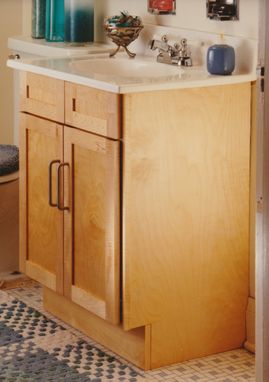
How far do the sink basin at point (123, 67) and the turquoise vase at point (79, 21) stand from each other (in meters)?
0.31

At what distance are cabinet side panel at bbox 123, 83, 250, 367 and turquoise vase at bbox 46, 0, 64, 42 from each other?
97 centimetres

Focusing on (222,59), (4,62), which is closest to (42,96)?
(222,59)

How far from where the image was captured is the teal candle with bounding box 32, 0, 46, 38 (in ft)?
12.1

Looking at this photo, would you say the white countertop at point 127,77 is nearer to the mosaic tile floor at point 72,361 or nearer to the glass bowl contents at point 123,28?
the glass bowl contents at point 123,28

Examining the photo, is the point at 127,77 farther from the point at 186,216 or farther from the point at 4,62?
the point at 4,62

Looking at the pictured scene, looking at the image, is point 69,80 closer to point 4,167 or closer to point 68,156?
point 68,156

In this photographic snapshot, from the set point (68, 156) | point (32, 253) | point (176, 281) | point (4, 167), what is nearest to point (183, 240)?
point (176, 281)

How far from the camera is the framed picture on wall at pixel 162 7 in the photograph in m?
3.25

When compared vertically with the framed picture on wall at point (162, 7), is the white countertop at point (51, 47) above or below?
below

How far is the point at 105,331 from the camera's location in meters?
3.13

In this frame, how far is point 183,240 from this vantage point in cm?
292

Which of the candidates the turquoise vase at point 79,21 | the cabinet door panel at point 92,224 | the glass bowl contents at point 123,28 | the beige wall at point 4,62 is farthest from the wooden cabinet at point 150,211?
the beige wall at point 4,62

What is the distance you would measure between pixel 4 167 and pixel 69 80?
33.4 inches

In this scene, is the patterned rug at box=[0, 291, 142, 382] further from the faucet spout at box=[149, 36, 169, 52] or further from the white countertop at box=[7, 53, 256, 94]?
the faucet spout at box=[149, 36, 169, 52]
